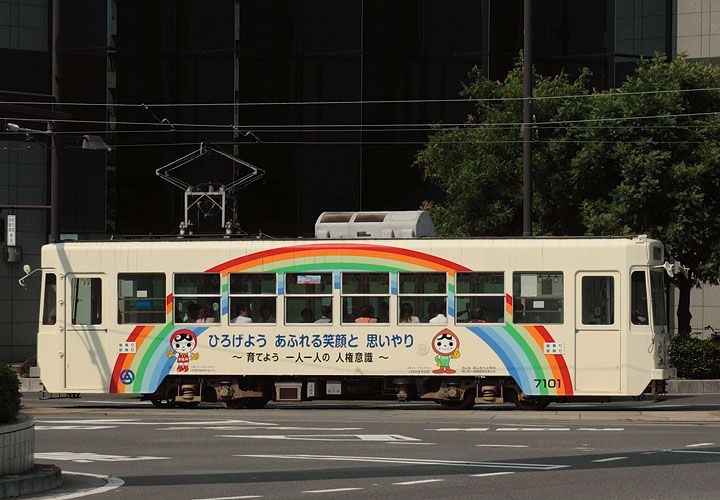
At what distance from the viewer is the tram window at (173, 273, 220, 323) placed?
2408 centimetres

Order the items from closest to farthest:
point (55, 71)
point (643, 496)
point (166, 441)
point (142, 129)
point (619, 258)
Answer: point (643, 496)
point (166, 441)
point (619, 258)
point (55, 71)
point (142, 129)

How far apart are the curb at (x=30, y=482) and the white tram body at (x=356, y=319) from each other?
11.0m

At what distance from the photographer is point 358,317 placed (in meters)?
23.6

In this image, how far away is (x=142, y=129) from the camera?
37312mm

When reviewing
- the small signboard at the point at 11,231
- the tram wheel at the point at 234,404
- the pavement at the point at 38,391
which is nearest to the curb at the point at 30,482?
the pavement at the point at 38,391

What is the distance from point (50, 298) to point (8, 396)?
477 inches

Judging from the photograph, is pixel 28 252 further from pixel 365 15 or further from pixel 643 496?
pixel 643 496

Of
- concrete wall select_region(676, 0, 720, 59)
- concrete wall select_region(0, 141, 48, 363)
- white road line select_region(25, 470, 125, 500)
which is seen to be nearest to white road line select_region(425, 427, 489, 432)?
white road line select_region(25, 470, 125, 500)

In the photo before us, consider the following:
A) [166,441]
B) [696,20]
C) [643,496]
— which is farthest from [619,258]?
[696,20]

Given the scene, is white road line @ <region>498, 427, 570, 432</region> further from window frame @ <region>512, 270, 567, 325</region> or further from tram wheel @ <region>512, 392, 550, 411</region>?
tram wheel @ <region>512, 392, 550, 411</region>

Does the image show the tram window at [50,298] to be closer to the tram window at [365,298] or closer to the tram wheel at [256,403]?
the tram wheel at [256,403]

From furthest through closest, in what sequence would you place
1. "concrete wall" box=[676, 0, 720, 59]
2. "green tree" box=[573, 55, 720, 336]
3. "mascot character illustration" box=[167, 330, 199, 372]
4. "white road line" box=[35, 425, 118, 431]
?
"concrete wall" box=[676, 0, 720, 59], "green tree" box=[573, 55, 720, 336], "mascot character illustration" box=[167, 330, 199, 372], "white road line" box=[35, 425, 118, 431]

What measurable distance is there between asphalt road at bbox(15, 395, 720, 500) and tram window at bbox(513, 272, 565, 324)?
5.75 feet

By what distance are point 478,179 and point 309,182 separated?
871 cm
